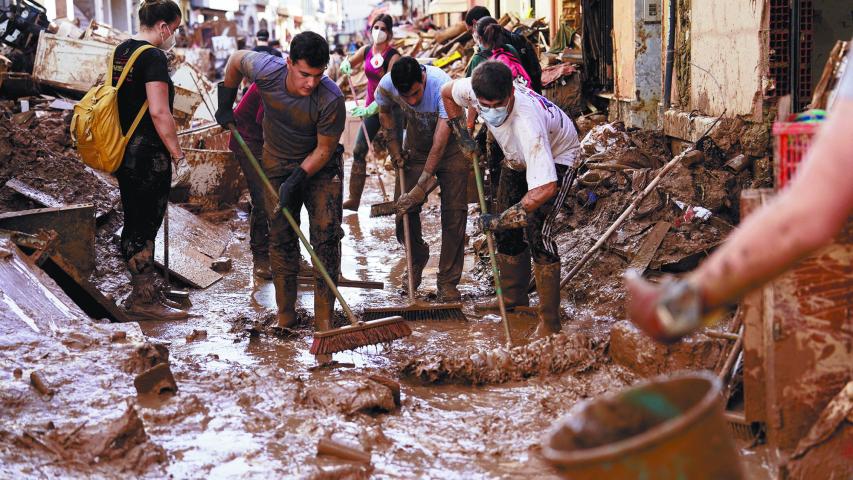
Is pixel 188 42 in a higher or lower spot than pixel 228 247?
higher

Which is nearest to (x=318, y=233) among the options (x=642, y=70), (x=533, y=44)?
(x=642, y=70)

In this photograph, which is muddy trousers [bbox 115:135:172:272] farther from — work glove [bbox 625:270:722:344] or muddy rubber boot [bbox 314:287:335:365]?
work glove [bbox 625:270:722:344]

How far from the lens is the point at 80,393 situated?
173 inches

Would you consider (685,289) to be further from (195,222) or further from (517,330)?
(195,222)

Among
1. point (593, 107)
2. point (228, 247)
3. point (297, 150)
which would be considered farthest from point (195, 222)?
point (593, 107)

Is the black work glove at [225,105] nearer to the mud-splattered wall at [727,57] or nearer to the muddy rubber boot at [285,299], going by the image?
the muddy rubber boot at [285,299]

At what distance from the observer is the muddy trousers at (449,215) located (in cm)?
719

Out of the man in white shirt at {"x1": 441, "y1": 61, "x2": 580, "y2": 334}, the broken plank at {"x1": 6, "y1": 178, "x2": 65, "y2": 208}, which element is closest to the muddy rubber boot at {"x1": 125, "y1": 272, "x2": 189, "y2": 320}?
the broken plank at {"x1": 6, "y1": 178, "x2": 65, "y2": 208}

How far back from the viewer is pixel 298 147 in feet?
20.3

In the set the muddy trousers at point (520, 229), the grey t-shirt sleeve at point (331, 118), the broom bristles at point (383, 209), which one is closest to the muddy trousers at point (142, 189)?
the grey t-shirt sleeve at point (331, 118)

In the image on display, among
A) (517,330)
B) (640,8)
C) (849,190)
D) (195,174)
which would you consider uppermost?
(640,8)

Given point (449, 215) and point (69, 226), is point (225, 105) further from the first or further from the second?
point (449, 215)

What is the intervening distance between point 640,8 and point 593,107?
7.97ft

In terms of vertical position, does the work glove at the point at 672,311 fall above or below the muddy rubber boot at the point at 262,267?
above
